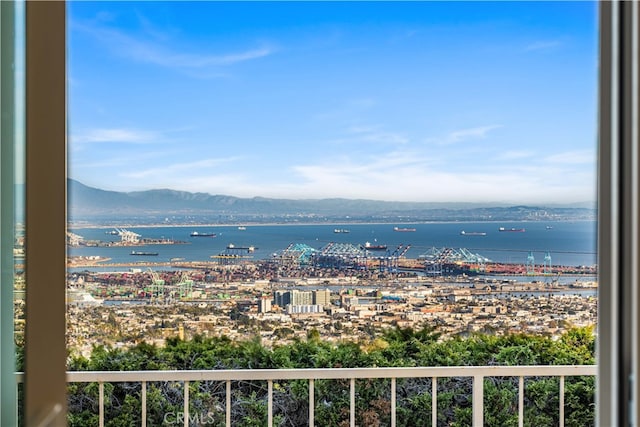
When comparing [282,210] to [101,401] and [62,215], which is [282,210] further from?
[62,215]

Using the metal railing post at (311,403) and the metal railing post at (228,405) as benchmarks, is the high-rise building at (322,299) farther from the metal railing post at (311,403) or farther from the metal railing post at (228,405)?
the metal railing post at (228,405)

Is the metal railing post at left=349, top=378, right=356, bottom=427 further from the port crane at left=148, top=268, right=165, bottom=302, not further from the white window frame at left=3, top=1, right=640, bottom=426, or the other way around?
the white window frame at left=3, top=1, right=640, bottom=426

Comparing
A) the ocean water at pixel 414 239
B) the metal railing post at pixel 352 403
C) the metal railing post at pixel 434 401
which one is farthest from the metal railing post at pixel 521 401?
Result: the metal railing post at pixel 352 403

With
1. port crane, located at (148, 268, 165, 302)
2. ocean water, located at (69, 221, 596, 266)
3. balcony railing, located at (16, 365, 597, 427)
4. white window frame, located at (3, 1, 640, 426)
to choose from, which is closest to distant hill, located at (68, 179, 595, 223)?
ocean water, located at (69, 221, 596, 266)

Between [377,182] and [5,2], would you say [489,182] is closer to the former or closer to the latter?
[377,182]

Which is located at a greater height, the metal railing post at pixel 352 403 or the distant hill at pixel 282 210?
the distant hill at pixel 282 210

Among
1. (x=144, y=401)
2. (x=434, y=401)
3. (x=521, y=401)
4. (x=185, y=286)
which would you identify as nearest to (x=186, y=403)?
(x=144, y=401)
